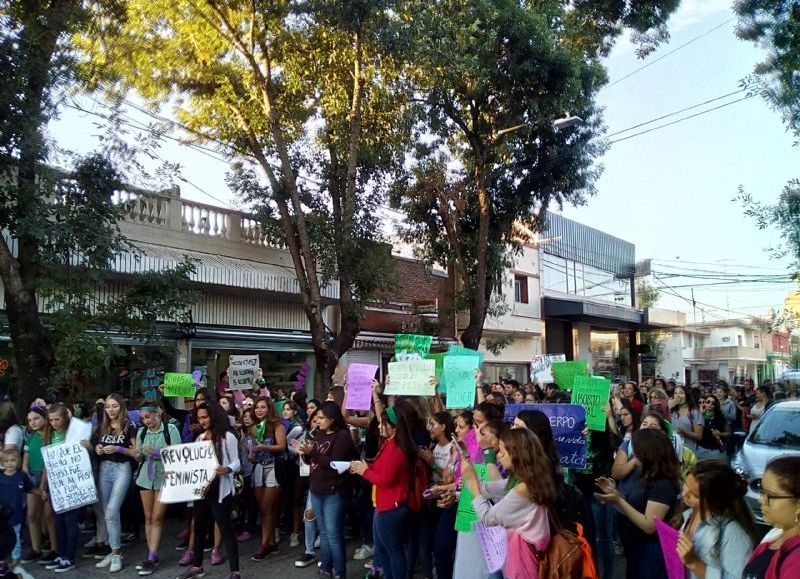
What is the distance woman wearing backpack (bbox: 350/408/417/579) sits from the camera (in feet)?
19.4

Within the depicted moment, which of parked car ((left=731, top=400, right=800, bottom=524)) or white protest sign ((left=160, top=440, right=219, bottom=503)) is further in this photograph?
parked car ((left=731, top=400, right=800, bottom=524))

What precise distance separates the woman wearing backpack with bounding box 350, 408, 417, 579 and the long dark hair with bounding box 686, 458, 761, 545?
9.37 ft

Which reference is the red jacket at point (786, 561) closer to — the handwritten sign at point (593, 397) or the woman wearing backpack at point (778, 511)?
the woman wearing backpack at point (778, 511)

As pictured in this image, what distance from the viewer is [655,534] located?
4703mm

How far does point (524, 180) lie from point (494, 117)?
6.13 feet

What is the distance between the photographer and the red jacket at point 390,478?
591cm

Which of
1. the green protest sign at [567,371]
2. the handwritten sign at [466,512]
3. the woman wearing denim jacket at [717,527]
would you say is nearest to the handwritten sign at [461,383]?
the handwritten sign at [466,512]

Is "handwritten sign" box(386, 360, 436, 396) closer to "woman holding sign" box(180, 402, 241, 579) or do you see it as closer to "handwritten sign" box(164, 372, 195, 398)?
"woman holding sign" box(180, 402, 241, 579)

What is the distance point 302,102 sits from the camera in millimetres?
12914

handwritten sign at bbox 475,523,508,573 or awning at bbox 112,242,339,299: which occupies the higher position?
awning at bbox 112,242,339,299

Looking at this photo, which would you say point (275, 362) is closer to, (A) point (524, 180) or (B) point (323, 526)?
(A) point (524, 180)

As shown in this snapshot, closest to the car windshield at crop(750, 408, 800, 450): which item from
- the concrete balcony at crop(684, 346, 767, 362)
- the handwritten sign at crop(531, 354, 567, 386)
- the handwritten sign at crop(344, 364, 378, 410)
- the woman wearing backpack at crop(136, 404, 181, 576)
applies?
the handwritten sign at crop(531, 354, 567, 386)

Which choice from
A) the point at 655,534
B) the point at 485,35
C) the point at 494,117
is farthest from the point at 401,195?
the point at 655,534

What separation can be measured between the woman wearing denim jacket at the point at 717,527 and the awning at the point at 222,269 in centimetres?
980
